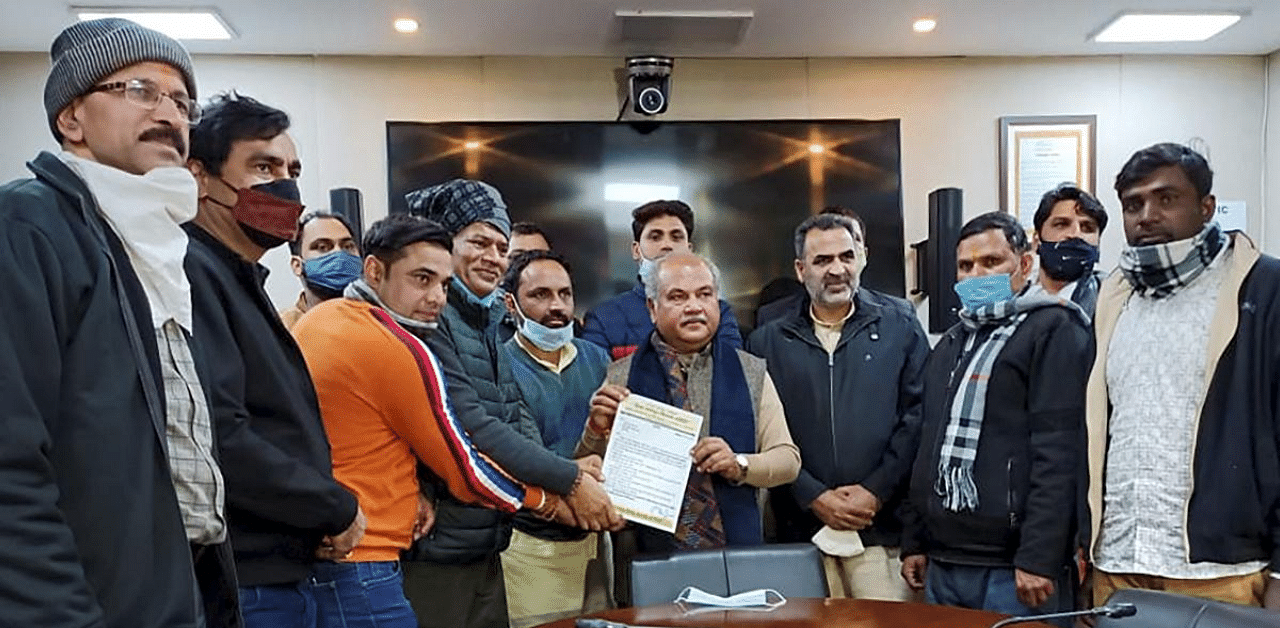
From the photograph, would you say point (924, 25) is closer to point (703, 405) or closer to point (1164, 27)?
point (1164, 27)

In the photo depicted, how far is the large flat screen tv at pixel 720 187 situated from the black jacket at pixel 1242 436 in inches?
123

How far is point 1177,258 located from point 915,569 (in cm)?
110

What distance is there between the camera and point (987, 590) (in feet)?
8.28

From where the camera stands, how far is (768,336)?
10.2 feet

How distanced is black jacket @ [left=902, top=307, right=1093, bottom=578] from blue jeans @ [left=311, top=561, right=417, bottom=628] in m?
1.41

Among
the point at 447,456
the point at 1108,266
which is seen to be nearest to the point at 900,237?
the point at 1108,266

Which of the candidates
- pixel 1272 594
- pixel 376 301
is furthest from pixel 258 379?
pixel 1272 594

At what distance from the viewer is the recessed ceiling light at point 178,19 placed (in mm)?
4324

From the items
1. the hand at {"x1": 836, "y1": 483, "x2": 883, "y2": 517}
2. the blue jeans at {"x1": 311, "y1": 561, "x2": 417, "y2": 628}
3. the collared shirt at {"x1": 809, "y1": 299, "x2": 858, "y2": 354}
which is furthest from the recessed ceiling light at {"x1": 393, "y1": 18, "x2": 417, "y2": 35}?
the blue jeans at {"x1": 311, "y1": 561, "x2": 417, "y2": 628}

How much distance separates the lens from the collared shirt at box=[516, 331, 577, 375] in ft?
9.58

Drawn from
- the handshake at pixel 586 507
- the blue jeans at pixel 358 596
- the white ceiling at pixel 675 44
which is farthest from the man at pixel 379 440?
the white ceiling at pixel 675 44

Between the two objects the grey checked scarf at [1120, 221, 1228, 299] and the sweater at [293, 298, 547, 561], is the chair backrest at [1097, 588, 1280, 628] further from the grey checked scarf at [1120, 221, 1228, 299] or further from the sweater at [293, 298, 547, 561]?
the sweater at [293, 298, 547, 561]

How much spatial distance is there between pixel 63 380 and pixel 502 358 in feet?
4.96

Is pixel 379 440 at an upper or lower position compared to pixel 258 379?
lower
